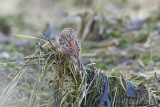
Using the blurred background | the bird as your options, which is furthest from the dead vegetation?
the blurred background

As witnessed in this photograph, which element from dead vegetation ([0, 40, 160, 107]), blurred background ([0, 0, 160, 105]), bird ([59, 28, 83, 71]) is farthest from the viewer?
blurred background ([0, 0, 160, 105])

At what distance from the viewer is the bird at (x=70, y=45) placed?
9.70 ft

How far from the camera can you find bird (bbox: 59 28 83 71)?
296 centimetres

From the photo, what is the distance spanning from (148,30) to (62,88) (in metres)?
4.61

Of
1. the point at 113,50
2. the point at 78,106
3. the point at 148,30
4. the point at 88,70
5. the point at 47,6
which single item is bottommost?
the point at 78,106

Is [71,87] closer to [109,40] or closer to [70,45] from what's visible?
[70,45]

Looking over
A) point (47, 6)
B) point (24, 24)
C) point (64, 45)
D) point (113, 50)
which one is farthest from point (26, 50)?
point (47, 6)

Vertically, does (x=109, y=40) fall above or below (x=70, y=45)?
above

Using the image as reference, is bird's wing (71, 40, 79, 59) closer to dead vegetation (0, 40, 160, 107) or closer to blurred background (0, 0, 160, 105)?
dead vegetation (0, 40, 160, 107)

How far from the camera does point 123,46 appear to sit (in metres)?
6.39

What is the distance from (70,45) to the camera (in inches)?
123

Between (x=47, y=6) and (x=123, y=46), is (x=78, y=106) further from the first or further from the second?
(x=47, y=6)

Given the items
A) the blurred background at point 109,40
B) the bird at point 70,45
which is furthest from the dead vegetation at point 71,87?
the blurred background at point 109,40

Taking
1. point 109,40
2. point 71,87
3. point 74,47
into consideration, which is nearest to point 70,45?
point 74,47
